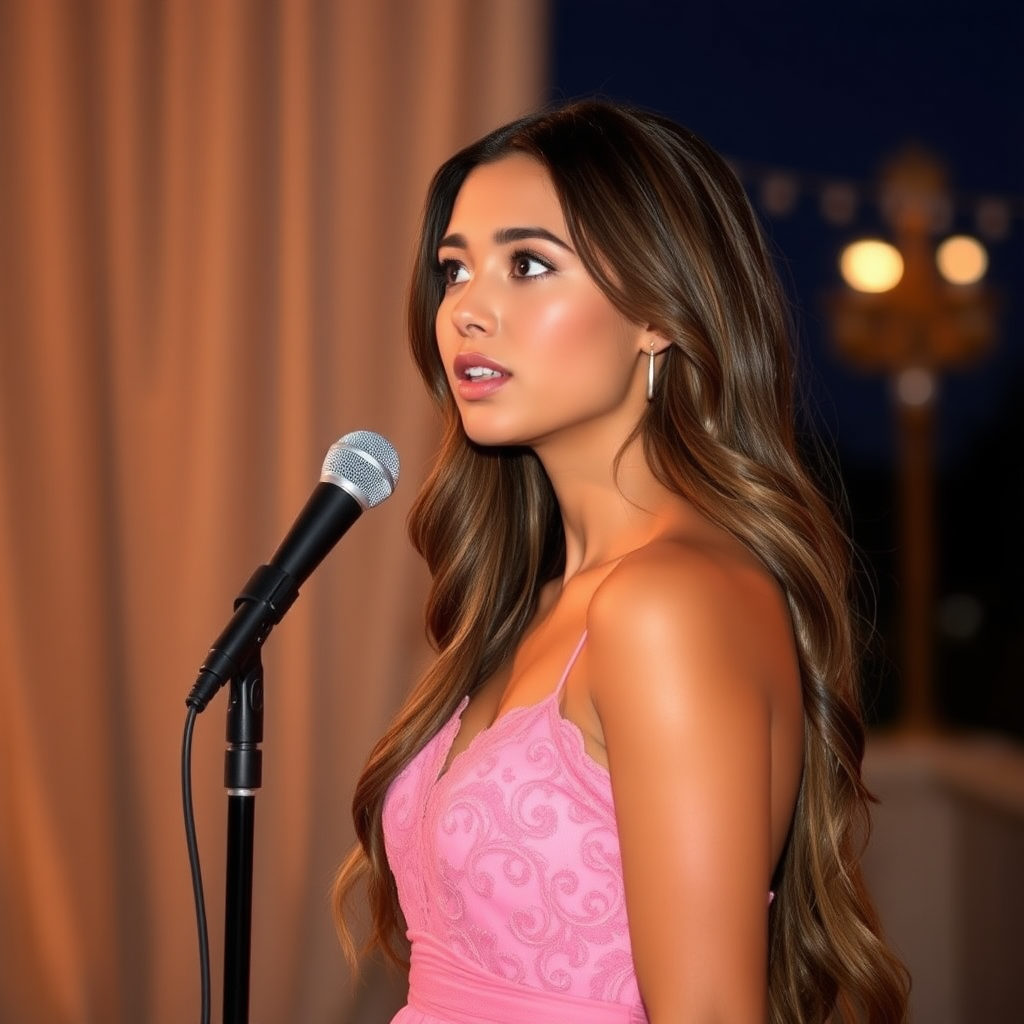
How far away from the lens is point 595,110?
5.86 feet

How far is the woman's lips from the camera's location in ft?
5.49

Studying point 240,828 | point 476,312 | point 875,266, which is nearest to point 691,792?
point 240,828

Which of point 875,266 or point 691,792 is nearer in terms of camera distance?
point 691,792

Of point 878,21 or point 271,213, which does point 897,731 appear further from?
point 271,213

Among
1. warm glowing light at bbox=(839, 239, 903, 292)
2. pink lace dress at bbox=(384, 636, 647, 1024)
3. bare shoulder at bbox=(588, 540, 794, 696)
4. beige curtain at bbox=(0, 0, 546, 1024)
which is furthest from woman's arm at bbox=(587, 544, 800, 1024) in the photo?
warm glowing light at bbox=(839, 239, 903, 292)

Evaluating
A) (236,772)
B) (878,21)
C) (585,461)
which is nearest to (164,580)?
(585,461)

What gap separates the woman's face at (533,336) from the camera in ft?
5.45

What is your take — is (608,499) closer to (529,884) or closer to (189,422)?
(529,884)

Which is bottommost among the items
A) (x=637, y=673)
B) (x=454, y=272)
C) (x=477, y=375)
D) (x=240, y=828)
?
(x=240, y=828)

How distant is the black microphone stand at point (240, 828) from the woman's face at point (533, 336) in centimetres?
45

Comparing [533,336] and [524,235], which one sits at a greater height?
[524,235]

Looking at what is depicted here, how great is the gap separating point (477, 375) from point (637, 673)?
47 cm

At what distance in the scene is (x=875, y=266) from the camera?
191 inches

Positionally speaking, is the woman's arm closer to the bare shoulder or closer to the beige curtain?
the bare shoulder
